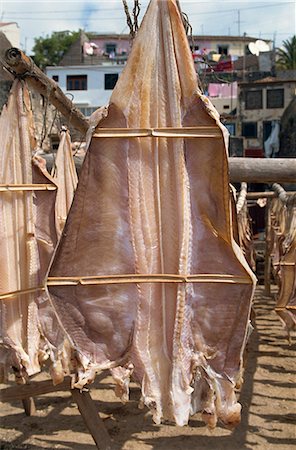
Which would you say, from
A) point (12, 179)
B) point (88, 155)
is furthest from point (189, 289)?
point (12, 179)

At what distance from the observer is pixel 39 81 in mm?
3729

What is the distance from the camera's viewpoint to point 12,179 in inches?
142

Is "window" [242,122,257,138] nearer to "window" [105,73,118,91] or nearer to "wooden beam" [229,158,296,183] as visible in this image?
"window" [105,73,118,91]

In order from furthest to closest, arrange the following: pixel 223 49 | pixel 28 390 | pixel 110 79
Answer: pixel 223 49 → pixel 110 79 → pixel 28 390

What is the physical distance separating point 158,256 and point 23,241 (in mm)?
1189

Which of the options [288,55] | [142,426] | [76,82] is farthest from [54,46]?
[142,426]

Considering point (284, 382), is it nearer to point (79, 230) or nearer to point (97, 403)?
point (97, 403)

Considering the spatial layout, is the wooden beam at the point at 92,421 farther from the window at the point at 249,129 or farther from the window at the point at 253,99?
the window at the point at 253,99

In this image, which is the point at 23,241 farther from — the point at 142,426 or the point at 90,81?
the point at 90,81

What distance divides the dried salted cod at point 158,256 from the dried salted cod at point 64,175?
5.27 feet

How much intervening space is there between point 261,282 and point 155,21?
14663 mm

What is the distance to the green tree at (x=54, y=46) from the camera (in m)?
52.0

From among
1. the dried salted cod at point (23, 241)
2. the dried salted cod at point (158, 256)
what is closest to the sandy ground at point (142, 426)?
the dried salted cod at point (23, 241)

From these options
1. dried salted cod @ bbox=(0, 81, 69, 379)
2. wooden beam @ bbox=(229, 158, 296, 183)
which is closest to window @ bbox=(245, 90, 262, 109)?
wooden beam @ bbox=(229, 158, 296, 183)
